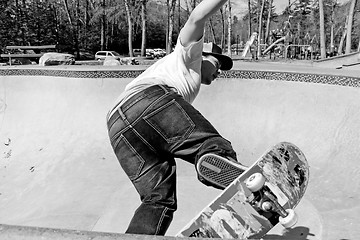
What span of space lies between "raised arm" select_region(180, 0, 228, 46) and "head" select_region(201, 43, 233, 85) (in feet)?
1.01

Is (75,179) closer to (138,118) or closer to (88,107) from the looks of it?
(88,107)

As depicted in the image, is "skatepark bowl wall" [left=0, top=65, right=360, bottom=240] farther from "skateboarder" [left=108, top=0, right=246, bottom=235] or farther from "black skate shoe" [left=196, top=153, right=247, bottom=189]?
"skateboarder" [left=108, top=0, right=246, bottom=235]

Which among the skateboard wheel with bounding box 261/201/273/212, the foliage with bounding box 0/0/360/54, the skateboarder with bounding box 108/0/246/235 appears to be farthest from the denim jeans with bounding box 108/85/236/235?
the foliage with bounding box 0/0/360/54

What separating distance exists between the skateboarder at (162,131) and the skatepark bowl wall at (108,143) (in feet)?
7.32

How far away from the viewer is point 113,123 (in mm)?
2080

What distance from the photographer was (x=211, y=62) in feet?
7.61

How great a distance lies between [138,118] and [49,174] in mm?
4546

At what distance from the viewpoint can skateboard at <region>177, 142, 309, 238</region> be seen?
1.90m

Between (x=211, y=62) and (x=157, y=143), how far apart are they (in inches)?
26.6

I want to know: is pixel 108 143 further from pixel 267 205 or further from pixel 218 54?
pixel 267 205

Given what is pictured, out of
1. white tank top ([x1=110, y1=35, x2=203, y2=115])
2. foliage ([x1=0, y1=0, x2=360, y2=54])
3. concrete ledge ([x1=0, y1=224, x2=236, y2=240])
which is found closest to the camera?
concrete ledge ([x1=0, y1=224, x2=236, y2=240])

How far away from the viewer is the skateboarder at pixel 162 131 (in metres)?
1.91

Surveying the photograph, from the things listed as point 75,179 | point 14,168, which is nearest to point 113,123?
point 75,179

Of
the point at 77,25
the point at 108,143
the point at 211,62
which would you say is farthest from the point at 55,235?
the point at 77,25
